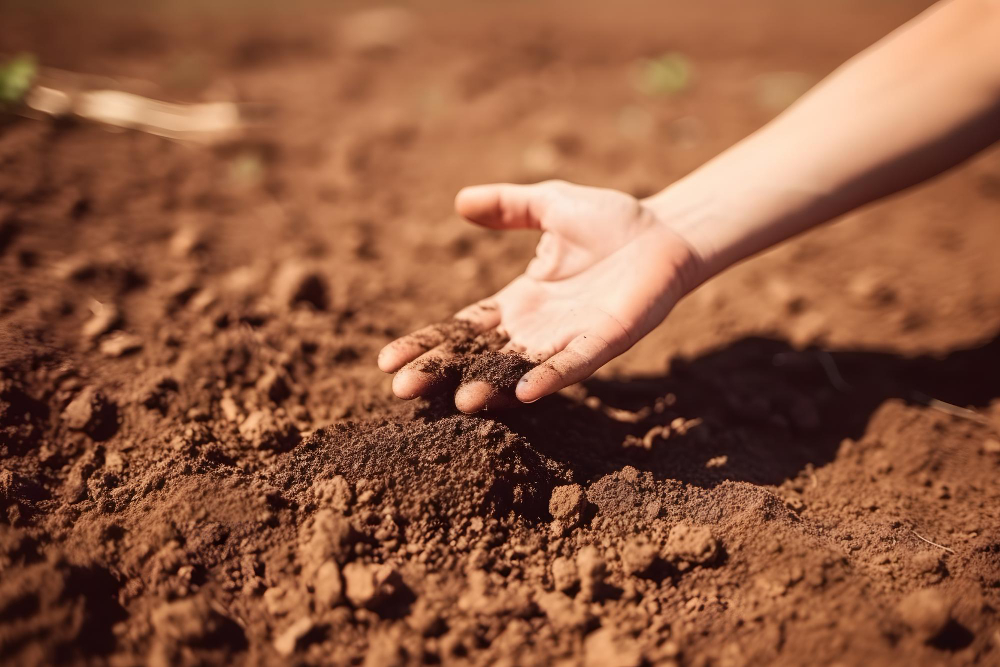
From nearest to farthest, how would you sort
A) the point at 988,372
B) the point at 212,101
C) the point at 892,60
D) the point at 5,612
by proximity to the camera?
the point at 5,612, the point at 892,60, the point at 988,372, the point at 212,101

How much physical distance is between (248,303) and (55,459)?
831 mm

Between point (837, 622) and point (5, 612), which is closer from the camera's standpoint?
point (5, 612)

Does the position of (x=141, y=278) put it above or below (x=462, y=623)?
above

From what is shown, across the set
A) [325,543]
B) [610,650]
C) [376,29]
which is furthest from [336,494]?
[376,29]

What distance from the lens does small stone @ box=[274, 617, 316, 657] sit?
51.4 inches

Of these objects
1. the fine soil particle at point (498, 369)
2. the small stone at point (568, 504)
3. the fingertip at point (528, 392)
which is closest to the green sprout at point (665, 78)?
the fine soil particle at point (498, 369)

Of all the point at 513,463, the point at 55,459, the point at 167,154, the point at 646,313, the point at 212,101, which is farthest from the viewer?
the point at 212,101

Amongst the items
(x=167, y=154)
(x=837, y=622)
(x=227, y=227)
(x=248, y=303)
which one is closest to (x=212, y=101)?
(x=167, y=154)

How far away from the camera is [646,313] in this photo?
6.05 ft

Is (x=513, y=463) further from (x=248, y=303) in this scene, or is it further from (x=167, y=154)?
(x=167, y=154)

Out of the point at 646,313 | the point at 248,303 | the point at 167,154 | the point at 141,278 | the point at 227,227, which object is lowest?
the point at 646,313

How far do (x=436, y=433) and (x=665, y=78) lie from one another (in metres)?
3.33

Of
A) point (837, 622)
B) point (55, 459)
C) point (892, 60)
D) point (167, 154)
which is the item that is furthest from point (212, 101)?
point (837, 622)

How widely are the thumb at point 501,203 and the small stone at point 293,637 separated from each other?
4.11 ft
